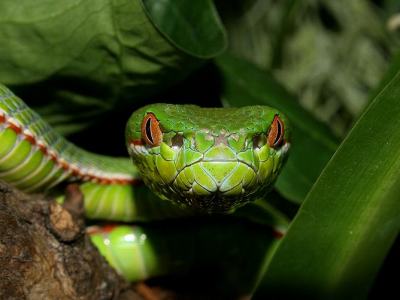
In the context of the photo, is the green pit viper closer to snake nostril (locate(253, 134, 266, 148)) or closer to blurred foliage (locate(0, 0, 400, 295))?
snake nostril (locate(253, 134, 266, 148))

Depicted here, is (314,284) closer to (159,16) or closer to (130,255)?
(130,255)

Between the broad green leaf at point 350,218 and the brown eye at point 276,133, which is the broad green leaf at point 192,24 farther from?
the broad green leaf at point 350,218

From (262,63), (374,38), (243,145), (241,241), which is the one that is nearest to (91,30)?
(243,145)

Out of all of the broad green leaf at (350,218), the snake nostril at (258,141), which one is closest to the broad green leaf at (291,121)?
the snake nostril at (258,141)

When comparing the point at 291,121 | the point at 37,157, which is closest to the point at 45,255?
the point at 37,157

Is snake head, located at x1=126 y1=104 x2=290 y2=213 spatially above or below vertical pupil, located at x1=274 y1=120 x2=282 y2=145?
below

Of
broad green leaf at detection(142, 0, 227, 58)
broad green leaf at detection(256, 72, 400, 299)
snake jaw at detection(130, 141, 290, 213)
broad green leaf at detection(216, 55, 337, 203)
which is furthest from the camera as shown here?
broad green leaf at detection(216, 55, 337, 203)

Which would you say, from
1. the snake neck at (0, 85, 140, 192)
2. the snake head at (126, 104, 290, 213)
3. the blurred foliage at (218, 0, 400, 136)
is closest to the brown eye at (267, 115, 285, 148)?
the snake head at (126, 104, 290, 213)
